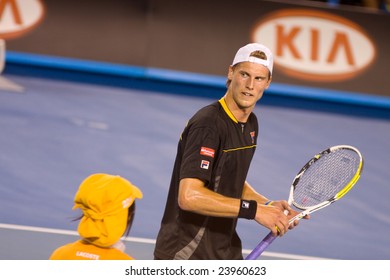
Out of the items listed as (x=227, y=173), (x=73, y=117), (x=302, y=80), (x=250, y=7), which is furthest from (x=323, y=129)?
(x=227, y=173)

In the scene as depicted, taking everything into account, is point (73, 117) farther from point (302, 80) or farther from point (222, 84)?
point (302, 80)

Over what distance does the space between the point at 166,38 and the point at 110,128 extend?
2989mm

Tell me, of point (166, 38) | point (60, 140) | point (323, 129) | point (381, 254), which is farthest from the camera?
point (166, 38)

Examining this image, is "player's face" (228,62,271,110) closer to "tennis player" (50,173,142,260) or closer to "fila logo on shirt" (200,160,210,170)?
"fila logo on shirt" (200,160,210,170)

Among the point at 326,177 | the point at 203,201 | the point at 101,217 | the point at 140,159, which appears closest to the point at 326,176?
the point at 326,177

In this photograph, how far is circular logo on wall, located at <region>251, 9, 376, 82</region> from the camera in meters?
15.2

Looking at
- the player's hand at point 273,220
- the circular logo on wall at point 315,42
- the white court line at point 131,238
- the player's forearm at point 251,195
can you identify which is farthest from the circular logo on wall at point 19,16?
the player's hand at point 273,220

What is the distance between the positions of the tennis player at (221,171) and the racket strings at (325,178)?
1.46 ft

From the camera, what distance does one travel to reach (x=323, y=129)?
13.9 metres

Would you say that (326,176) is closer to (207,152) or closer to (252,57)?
(252,57)

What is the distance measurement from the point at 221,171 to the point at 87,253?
3.58 feet

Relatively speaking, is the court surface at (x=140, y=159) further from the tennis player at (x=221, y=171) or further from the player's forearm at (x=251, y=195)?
the tennis player at (x=221, y=171)

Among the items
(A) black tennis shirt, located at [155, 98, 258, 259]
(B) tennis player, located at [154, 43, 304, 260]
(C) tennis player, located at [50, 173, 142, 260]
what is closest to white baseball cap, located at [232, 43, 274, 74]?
(B) tennis player, located at [154, 43, 304, 260]

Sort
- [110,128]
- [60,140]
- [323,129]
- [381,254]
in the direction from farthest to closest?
[323,129]
[110,128]
[60,140]
[381,254]
